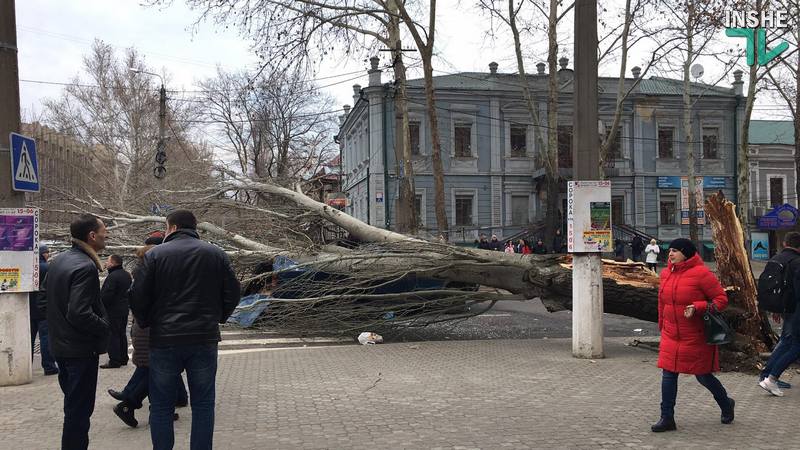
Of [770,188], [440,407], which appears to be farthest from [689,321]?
[770,188]

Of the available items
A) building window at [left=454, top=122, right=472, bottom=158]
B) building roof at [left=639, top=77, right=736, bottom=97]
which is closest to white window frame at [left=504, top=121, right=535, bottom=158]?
building window at [left=454, top=122, right=472, bottom=158]

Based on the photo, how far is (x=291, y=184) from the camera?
14.9 meters

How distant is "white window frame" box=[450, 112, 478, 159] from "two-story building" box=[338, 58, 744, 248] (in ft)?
0.17

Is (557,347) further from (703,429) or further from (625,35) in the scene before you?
(625,35)

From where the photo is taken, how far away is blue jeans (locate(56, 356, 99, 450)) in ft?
14.7

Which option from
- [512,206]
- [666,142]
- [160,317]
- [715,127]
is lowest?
[160,317]

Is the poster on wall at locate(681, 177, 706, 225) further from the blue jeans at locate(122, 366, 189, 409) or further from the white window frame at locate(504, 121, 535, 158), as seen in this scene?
the blue jeans at locate(122, 366, 189, 409)

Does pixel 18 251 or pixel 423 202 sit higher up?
pixel 423 202

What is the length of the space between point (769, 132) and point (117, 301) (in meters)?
46.6

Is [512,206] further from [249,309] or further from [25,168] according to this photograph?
[25,168]

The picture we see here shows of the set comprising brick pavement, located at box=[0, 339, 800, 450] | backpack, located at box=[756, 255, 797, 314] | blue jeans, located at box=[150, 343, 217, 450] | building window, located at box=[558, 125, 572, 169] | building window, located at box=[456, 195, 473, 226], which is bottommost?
brick pavement, located at box=[0, 339, 800, 450]

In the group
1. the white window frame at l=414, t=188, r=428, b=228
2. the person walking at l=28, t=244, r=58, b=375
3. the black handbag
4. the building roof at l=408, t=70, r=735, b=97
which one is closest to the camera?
the black handbag

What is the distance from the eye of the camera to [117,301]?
22.2 ft

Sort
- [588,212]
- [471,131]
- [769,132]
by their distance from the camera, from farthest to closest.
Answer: [769,132] < [471,131] < [588,212]
